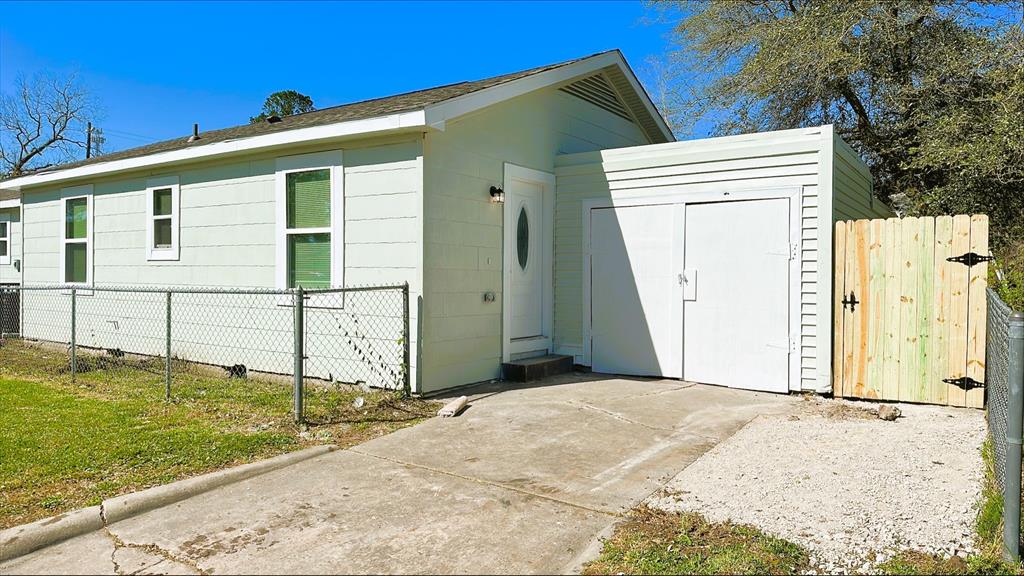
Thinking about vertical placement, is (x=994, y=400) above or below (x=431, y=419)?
above

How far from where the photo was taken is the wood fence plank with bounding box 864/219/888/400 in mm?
6398

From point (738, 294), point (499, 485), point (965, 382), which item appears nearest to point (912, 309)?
point (965, 382)

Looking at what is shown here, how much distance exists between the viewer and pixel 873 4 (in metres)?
12.4

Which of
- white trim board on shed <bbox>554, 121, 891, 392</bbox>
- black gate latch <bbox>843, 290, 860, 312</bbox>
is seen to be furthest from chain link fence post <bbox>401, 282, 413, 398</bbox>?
black gate latch <bbox>843, 290, 860, 312</bbox>

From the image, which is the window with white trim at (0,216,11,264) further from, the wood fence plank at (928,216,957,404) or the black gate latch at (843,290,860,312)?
the wood fence plank at (928,216,957,404)

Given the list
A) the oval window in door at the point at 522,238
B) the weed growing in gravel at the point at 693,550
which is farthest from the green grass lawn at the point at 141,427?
the weed growing in gravel at the point at 693,550

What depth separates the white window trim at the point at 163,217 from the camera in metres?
8.82

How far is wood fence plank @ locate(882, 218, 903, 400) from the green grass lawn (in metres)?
4.44

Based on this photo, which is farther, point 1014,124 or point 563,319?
point 1014,124

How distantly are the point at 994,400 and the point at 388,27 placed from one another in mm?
17548

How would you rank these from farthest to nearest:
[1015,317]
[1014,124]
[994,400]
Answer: [1014,124] → [994,400] → [1015,317]

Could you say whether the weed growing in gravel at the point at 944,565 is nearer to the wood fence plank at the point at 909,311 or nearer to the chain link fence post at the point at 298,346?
the wood fence plank at the point at 909,311

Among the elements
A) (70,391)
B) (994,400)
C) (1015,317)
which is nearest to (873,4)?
(994,400)

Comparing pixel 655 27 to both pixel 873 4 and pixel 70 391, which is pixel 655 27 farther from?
pixel 70 391
